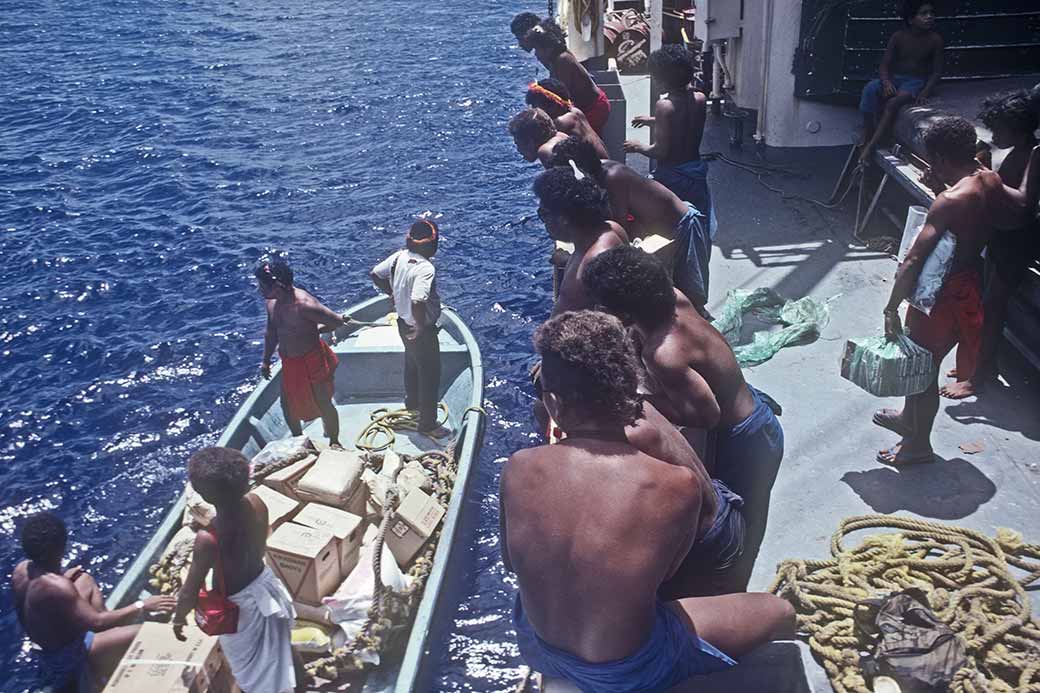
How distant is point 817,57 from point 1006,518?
6493 mm

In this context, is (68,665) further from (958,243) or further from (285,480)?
(958,243)

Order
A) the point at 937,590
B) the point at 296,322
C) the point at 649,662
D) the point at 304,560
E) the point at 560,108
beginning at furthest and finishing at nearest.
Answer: the point at 560,108 → the point at 296,322 → the point at 304,560 → the point at 937,590 → the point at 649,662

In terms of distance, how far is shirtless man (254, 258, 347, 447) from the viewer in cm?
756

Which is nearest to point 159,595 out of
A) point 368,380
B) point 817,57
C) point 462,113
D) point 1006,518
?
point 368,380

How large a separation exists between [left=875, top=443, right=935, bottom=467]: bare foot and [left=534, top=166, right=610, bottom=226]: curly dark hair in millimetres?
2403

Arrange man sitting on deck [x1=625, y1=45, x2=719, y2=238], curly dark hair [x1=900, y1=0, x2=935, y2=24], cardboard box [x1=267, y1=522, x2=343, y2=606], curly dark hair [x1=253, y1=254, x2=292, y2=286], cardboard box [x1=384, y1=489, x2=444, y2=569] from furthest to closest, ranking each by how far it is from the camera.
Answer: curly dark hair [x1=900, y1=0, x2=935, y2=24] → man sitting on deck [x1=625, y1=45, x2=719, y2=238] → curly dark hair [x1=253, y1=254, x2=292, y2=286] → cardboard box [x1=384, y1=489, x2=444, y2=569] → cardboard box [x1=267, y1=522, x2=343, y2=606]

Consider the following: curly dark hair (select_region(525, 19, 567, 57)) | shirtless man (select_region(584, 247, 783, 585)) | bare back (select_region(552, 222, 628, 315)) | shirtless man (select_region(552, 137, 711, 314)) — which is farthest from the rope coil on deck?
curly dark hair (select_region(525, 19, 567, 57))

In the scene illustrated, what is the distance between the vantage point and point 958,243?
5137 millimetres

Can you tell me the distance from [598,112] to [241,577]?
6983 mm

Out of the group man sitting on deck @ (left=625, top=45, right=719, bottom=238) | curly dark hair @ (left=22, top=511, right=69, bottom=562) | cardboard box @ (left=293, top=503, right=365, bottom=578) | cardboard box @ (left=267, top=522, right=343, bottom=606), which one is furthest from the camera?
man sitting on deck @ (left=625, top=45, right=719, bottom=238)

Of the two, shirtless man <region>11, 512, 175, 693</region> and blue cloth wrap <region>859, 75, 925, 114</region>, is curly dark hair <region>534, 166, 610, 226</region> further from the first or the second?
blue cloth wrap <region>859, 75, 925, 114</region>

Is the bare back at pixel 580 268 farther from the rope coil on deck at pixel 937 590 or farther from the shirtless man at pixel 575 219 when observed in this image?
the rope coil on deck at pixel 937 590

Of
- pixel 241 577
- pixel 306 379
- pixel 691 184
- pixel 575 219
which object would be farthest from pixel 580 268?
pixel 306 379

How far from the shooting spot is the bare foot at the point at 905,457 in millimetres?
5578
